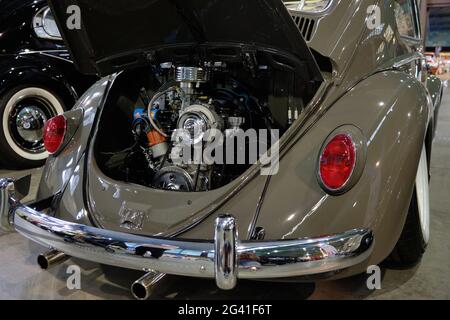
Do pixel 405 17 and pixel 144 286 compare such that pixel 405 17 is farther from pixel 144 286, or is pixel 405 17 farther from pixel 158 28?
pixel 144 286

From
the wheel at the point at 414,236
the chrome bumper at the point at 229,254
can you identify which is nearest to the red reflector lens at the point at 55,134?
the chrome bumper at the point at 229,254

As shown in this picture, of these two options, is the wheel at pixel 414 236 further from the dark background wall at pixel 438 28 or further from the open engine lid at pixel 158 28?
the dark background wall at pixel 438 28

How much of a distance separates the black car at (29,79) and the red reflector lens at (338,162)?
11.8ft

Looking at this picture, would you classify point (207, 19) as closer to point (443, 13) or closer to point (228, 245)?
point (228, 245)

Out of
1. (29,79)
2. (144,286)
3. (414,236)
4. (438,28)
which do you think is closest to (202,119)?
(144,286)

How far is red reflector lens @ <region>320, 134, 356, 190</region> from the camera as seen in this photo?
1847 millimetres

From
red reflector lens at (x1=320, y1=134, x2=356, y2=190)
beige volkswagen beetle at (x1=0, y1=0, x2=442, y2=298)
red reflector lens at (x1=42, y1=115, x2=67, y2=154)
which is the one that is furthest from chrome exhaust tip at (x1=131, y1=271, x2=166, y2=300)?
red reflector lens at (x1=42, y1=115, x2=67, y2=154)

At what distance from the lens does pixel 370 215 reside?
1.81 metres

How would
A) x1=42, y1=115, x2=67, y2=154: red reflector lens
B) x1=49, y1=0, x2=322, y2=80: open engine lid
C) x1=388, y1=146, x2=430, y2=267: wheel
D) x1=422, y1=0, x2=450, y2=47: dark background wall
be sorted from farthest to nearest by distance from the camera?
x1=422, y1=0, x2=450, y2=47: dark background wall < x1=42, y1=115, x2=67, y2=154: red reflector lens < x1=388, y1=146, x2=430, y2=267: wheel < x1=49, y1=0, x2=322, y2=80: open engine lid

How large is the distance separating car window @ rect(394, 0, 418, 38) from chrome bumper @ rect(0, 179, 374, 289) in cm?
170

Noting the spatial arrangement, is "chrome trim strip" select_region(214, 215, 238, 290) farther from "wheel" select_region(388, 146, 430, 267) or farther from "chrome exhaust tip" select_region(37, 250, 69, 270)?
"wheel" select_region(388, 146, 430, 267)

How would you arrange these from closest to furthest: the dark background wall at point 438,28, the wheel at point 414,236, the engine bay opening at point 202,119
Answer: the wheel at point 414,236 < the engine bay opening at point 202,119 < the dark background wall at point 438,28

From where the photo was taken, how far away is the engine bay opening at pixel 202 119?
7.87 feet
